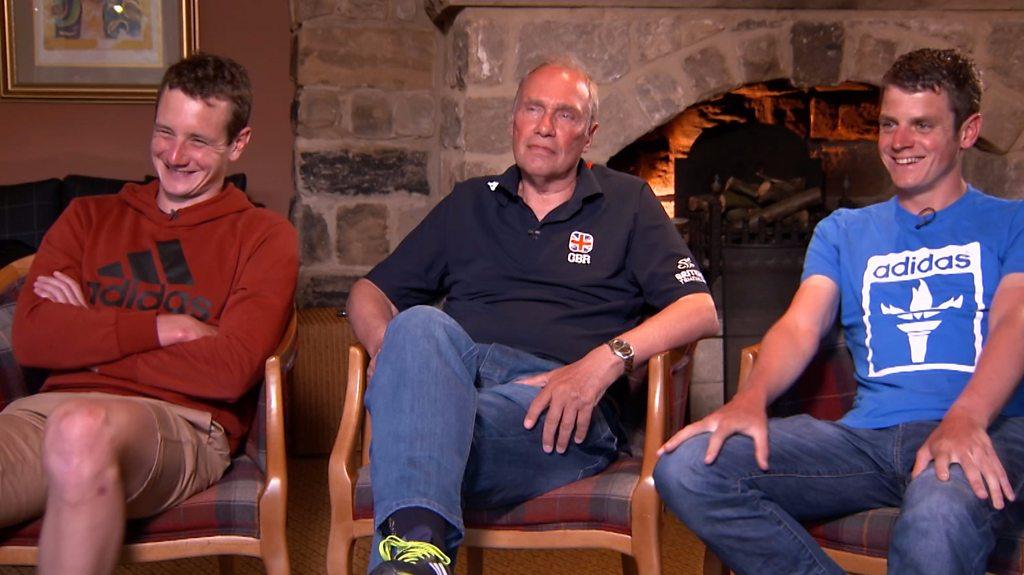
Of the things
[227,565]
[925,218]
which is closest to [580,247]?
[925,218]

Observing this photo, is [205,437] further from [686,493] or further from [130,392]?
[686,493]

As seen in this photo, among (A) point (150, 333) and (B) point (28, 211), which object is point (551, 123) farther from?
(B) point (28, 211)

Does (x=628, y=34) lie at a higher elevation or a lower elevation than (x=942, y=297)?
higher

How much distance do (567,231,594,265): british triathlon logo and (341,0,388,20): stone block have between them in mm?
1764

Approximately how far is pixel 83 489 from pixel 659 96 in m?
2.19

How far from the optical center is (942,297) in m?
2.12

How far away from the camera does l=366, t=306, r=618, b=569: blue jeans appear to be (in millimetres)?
1868

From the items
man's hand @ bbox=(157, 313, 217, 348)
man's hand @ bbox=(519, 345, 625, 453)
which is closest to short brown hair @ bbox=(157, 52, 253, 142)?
man's hand @ bbox=(157, 313, 217, 348)

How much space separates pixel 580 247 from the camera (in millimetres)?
2420

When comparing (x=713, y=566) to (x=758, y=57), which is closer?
A: (x=713, y=566)

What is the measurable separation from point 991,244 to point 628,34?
158 centimetres

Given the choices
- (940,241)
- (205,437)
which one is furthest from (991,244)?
(205,437)

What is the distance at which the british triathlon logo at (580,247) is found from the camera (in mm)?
2408

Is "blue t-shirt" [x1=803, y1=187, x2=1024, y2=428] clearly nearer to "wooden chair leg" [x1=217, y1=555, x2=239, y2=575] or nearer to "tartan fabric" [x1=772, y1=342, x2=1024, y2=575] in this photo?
"tartan fabric" [x1=772, y1=342, x2=1024, y2=575]
